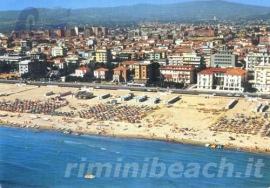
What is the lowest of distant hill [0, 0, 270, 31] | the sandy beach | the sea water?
the sea water

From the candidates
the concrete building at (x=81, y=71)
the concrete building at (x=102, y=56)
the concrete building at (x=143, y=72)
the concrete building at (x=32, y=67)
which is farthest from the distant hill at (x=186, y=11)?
the concrete building at (x=143, y=72)

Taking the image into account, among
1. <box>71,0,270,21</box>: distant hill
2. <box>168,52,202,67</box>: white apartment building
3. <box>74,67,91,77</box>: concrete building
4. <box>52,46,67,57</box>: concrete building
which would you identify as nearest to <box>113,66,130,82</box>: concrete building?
<box>74,67,91,77</box>: concrete building

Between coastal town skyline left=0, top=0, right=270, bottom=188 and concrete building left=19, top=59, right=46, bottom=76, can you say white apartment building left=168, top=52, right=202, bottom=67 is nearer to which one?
coastal town skyline left=0, top=0, right=270, bottom=188

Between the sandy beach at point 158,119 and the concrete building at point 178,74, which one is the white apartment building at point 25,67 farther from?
the concrete building at point 178,74

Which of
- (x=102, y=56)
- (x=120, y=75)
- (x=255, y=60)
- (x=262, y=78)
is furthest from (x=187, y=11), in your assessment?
(x=262, y=78)

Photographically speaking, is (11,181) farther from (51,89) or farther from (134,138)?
(51,89)

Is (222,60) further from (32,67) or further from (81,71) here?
(32,67)

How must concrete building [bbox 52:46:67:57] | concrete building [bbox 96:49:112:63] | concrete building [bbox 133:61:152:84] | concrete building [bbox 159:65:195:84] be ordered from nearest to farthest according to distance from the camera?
1. concrete building [bbox 159:65:195:84]
2. concrete building [bbox 133:61:152:84]
3. concrete building [bbox 96:49:112:63]
4. concrete building [bbox 52:46:67:57]
